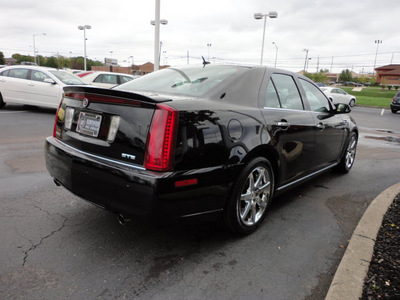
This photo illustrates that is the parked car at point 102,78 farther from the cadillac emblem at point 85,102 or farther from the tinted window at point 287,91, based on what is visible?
the cadillac emblem at point 85,102

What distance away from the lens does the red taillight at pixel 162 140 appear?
7.40 ft

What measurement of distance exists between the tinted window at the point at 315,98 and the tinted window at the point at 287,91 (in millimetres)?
288

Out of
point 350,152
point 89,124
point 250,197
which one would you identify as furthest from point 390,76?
point 89,124

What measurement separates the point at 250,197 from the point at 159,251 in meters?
0.96

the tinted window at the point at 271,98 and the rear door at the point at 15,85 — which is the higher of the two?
the tinted window at the point at 271,98

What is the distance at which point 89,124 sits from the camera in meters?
2.67

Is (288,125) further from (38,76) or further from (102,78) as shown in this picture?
(102,78)

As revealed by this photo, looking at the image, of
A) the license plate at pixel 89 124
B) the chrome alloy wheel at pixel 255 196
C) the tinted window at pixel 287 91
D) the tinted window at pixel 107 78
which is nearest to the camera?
the license plate at pixel 89 124

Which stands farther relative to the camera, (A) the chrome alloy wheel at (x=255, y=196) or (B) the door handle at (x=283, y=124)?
(B) the door handle at (x=283, y=124)

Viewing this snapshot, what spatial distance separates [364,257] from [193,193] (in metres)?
1.50

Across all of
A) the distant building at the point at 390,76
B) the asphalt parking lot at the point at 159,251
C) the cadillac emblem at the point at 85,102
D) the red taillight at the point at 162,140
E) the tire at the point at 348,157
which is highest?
the distant building at the point at 390,76

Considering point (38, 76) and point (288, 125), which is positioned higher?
point (38, 76)

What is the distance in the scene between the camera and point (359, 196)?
14.2ft

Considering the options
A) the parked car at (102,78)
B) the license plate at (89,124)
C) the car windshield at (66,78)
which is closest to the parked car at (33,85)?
the car windshield at (66,78)
